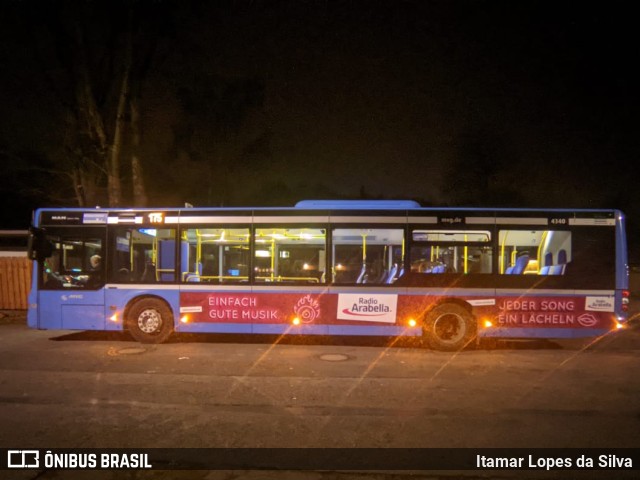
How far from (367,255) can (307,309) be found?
1710 millimetres

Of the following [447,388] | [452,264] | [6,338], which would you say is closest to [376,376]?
[447,388]

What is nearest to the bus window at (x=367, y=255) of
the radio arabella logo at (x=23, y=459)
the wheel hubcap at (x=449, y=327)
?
the wheel hubcap at (x=449, y=327)

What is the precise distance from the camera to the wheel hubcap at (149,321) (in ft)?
32.1

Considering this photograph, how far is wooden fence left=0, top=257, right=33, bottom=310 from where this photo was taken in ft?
48.7

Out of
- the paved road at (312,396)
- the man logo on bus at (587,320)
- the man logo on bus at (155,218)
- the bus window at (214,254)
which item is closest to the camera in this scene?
the paved road at (312,396)

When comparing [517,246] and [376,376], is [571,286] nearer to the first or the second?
[517,246]

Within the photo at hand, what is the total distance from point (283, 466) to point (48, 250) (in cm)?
788

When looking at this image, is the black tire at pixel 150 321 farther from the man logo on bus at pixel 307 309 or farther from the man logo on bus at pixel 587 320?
the man logo on bus at pixel 587 320

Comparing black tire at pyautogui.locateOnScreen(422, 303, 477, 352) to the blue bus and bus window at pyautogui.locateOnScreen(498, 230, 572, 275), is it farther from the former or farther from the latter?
bus window at pyautogui.locateOnScreen(498, 230, 572, 275)

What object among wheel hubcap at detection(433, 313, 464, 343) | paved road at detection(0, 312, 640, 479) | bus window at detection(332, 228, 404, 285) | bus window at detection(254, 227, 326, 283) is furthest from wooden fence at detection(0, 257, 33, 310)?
wheel hubcap at detection(433, 313, 464, 343)

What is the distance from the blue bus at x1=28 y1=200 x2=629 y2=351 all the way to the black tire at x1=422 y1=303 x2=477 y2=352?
21 millimetres

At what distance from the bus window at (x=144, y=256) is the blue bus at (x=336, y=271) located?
2 cm

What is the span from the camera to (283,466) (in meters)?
4.17

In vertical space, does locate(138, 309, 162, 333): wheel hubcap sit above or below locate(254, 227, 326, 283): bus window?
below
